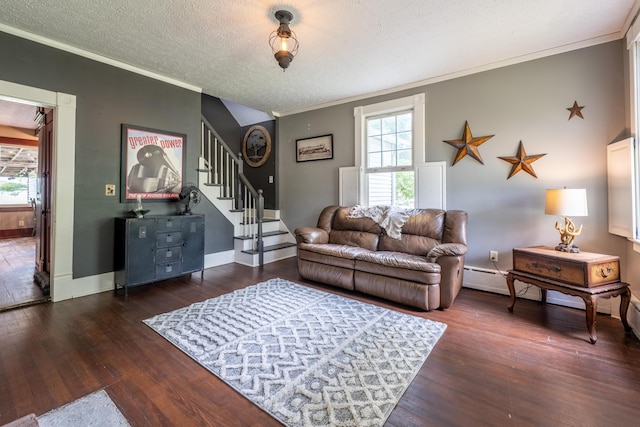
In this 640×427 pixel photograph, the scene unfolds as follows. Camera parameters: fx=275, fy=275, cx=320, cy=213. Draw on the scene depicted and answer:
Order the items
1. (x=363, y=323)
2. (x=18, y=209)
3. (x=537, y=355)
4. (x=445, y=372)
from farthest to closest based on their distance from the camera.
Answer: (x=18, y=209) < (x=363, y=323) < (x=537, y=355) < (x=445, y=372)

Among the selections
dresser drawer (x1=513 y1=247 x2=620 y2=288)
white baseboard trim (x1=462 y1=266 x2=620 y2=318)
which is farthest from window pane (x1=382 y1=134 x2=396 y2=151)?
dresser drawer (x1=513 y1=247 x2=620 y2=288)

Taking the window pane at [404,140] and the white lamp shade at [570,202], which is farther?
the window pane at [404,140]

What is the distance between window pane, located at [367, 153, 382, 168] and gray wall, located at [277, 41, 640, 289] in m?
0.72

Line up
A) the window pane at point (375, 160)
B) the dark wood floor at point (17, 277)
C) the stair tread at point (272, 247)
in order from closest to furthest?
the dark wood floor at point (17, 277) → the window pane at point (375, 160) → the stair tread at point (272, 247)

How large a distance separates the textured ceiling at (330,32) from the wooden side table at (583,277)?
2019 mm

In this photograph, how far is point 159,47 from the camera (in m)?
2.83

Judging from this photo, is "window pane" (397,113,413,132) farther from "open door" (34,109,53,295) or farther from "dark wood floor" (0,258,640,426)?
"open door" (34,109,53,295)

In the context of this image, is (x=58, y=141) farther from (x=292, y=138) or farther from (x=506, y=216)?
(x=506, y=216)

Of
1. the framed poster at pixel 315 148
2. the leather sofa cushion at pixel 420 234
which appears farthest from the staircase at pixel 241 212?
the leather sofa cushion at pixel 420 234

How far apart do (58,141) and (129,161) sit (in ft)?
2.08

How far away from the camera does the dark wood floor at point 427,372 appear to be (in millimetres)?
1374

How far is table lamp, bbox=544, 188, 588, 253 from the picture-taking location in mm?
2391

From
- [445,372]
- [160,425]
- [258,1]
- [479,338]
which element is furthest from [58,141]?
[479,338]

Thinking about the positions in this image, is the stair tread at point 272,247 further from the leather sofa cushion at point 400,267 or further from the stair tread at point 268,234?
the leather sofa cushion at point 400,267
